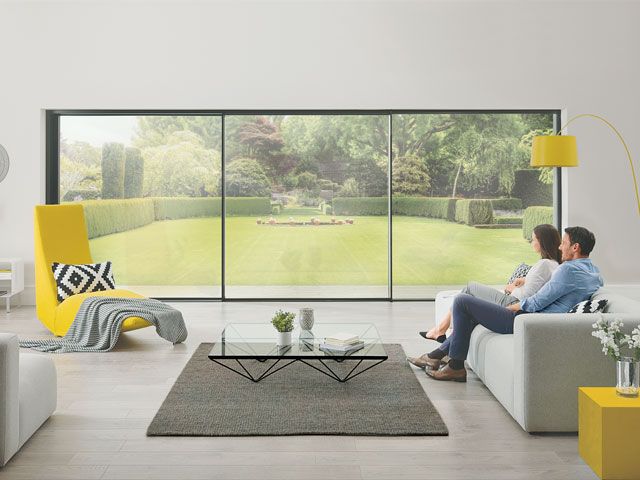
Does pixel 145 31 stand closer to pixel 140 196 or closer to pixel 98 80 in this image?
pixel 98 80

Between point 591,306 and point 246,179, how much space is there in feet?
16.1

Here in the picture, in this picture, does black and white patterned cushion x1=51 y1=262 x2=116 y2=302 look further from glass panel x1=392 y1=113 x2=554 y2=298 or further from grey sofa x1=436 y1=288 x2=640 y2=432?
grey sofa x1=436 y1=288 x2=640 y2=432

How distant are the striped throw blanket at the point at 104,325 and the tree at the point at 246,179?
8.24 ft

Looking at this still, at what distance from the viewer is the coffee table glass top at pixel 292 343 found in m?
4.43

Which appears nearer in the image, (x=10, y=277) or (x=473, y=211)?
(x=10, y=277)

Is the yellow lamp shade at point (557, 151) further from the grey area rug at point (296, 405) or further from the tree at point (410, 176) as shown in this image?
the grey area rug at point (296, 405)

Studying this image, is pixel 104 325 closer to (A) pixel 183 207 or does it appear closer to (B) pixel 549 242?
(A) pixel 183 207

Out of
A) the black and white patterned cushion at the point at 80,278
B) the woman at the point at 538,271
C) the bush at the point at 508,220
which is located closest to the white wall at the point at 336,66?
the bush at the point at 508,220

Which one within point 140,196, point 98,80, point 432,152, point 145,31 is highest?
point 145,31

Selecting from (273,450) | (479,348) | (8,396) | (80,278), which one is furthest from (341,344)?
(80,278)

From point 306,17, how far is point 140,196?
268 centimetres

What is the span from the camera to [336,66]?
7.89 m

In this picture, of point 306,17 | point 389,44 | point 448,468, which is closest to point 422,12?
point 389,44

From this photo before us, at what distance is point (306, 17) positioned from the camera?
7.84 m
